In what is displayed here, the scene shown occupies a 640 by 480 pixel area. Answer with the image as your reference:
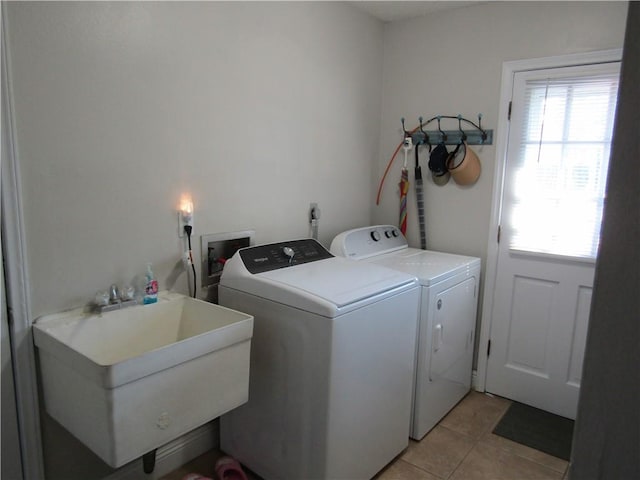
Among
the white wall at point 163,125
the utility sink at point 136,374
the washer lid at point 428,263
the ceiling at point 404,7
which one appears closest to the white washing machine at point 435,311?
the washer lid at point 428,263

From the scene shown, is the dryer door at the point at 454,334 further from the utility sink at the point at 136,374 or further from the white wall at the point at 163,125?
the utility sink at the point at 136,374

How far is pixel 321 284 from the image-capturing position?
72.6 inches

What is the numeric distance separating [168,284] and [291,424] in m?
0.82

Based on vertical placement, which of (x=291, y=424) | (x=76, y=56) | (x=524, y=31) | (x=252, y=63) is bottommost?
(x=291, y=424)

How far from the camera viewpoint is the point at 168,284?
1.94 m

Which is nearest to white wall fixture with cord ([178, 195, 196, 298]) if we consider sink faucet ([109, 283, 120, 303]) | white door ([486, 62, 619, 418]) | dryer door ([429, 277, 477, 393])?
sink faucet ([109, 283, 120, 303])

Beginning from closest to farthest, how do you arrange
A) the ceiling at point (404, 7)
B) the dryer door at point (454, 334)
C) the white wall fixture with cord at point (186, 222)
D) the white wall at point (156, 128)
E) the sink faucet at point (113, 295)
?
the white wall at point (156, 128) → the sink faucet at point (113, 295) → the white wall fixture with cord at point (186, 222) → the dryer door at point (454, 334) → the ceiling at point (404, 7)

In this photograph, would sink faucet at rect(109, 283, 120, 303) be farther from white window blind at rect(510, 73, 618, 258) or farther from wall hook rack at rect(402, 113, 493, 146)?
white window blind at rect(510, 73, 618, 258)

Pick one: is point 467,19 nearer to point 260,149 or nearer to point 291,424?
point 260,149

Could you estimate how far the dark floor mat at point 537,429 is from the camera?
2289 mm

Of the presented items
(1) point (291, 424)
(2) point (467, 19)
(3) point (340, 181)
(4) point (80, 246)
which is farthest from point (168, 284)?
(2) point (467, 19)

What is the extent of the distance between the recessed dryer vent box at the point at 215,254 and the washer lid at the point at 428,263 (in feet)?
2.70

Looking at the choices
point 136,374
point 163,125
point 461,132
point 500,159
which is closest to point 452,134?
point 461,132

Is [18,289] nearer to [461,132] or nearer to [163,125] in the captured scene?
[163,125]
